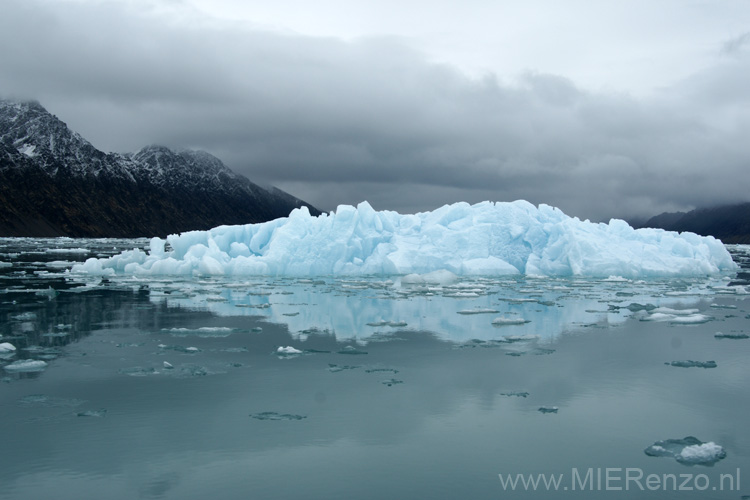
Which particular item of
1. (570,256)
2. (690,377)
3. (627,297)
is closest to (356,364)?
(690,377)

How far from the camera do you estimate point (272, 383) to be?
8.48m

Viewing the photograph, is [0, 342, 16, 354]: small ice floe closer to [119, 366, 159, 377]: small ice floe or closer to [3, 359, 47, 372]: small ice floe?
[3, 359, 47, 372]: small ice floe

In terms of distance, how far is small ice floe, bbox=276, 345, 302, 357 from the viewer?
34.0ft

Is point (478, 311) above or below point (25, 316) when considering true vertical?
above

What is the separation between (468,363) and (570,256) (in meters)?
19.5

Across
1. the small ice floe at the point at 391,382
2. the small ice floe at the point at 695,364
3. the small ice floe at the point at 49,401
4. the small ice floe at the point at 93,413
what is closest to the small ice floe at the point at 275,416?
the small ice floe at the point at 93,413

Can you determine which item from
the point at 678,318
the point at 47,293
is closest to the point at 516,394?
the point at 678,318

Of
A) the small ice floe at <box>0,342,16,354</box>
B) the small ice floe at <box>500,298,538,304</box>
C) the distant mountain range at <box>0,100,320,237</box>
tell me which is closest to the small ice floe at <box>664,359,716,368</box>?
the small ice floe at <box>500,298,538,304</box>

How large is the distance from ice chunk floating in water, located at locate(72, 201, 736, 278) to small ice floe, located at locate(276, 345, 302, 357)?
17674 millimetres

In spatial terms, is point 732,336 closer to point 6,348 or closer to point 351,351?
point 351,351

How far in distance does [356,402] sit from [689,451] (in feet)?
11.9

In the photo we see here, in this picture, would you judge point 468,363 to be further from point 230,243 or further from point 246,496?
point 230,243

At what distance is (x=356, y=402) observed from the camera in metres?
7.60

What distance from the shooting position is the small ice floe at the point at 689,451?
5.82m
